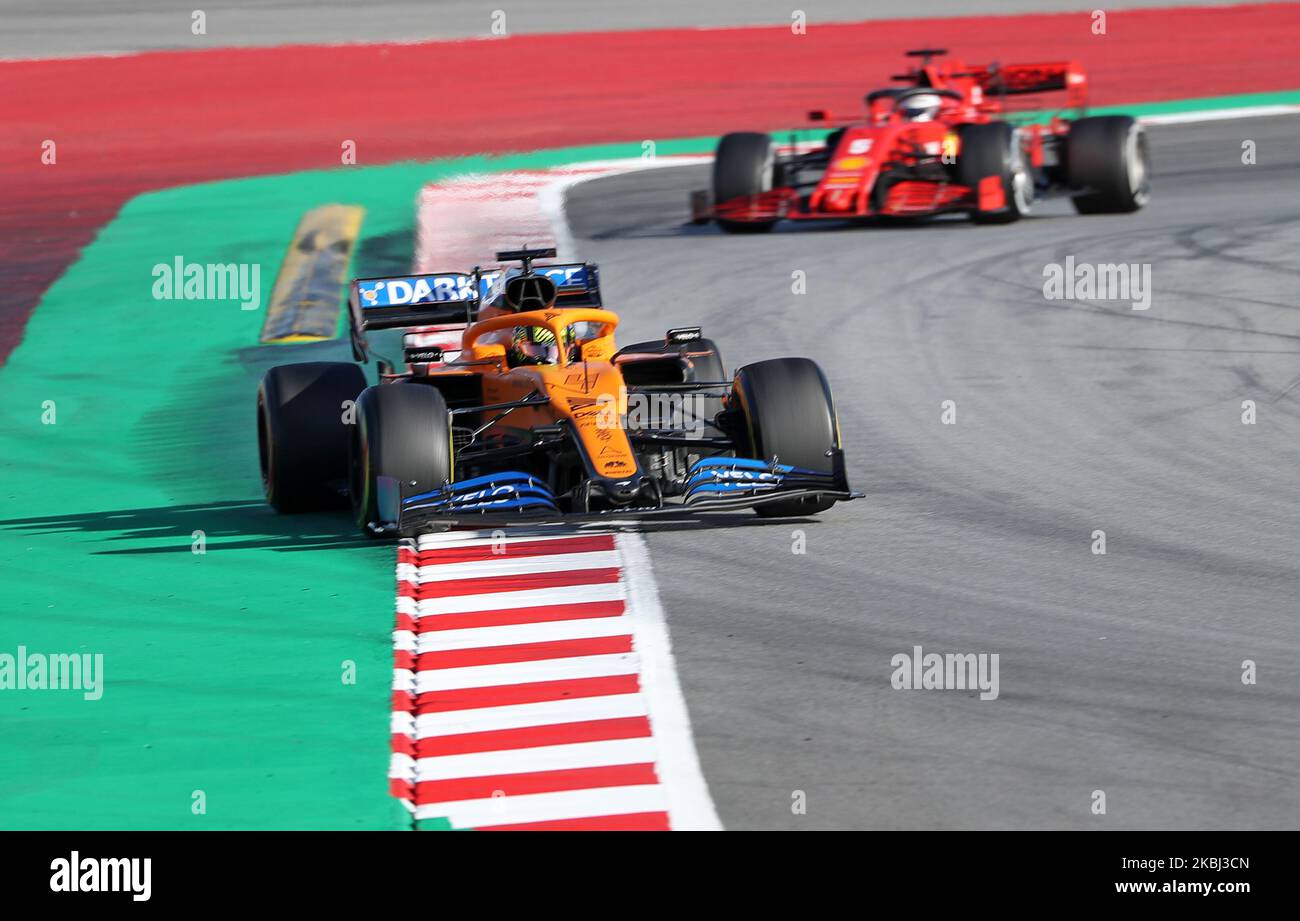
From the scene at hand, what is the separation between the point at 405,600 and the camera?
10.1 meters

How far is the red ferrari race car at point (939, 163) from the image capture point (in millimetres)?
21094

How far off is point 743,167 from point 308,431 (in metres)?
10.5

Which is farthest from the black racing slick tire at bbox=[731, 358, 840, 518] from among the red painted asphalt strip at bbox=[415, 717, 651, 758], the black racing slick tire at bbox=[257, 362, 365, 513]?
the red painted asphalt strip at bbox=[415, 717, 651, 758]

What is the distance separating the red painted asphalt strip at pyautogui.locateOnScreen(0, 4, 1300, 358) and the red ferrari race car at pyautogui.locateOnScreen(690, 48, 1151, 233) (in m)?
7.44

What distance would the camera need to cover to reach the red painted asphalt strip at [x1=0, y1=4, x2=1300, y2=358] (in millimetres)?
28953

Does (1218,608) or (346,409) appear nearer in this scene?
(1218,608)

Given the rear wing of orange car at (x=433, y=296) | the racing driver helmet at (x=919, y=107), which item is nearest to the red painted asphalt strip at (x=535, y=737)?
the rear wing of orange car at (x=433, y=296)

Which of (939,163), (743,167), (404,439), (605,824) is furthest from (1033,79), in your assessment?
(605,824)

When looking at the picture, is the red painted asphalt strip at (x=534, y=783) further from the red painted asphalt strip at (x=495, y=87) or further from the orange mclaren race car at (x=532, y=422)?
the red painted asphalt strip at (x=495, y=87)

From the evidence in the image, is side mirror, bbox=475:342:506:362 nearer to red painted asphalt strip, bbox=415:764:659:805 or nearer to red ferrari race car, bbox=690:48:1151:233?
red painted asphalt strip, bbox=415:764:659:805

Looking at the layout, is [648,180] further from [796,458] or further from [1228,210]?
[796,458]

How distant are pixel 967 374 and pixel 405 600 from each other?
6580 mm
